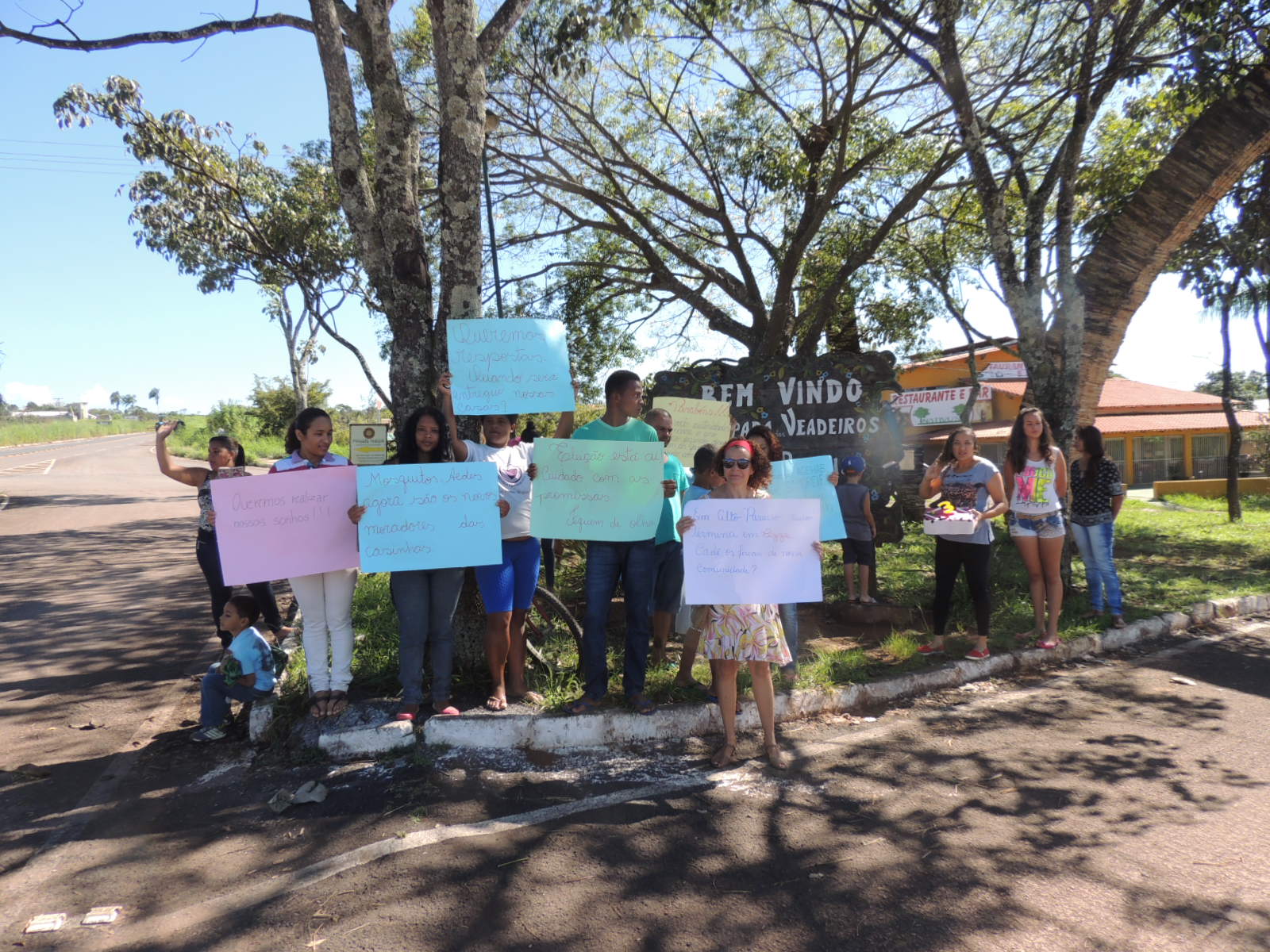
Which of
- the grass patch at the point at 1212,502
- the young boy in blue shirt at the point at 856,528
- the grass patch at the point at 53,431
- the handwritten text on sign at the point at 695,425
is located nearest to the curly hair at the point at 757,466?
the handwritten text on sign at the point at 695,425

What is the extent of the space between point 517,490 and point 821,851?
2426 mm

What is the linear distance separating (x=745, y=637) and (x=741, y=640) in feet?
0.08

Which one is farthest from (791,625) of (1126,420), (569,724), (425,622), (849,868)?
(1126,420)

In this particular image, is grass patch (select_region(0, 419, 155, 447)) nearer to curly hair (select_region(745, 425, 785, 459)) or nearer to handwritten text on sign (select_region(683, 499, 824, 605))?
curly hair (select_region(745, 425, 785, 459))

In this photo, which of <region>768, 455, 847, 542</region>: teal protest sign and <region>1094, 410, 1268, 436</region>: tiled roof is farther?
<region>1094, 410, 1268, 436</region>: tiled roof

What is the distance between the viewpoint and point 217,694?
461cm

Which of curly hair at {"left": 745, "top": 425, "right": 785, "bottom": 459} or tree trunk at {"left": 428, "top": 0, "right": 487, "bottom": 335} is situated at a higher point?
tree trunk at {"left": 428, "top": 0, "right": 487, "bottom": 335}

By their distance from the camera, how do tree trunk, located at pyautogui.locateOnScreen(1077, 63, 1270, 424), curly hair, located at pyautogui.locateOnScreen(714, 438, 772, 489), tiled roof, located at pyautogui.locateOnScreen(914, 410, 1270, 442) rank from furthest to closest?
1. tiled roof, located at pyautogui.locateOnScreen(914, 410, 1270, 442)
2. tree trunk, located at pyautogui.locateOnScreen(1077, 63, 1270, 424)
3. curly hair, located at pyautogui.locateOnScreen(714, 438, 772, 489)

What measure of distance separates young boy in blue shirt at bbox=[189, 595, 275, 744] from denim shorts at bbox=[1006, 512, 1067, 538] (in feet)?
17.2

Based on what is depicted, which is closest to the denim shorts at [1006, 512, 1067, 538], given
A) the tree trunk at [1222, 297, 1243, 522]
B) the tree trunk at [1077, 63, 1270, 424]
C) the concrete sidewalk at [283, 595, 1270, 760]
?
the concrete sidewalk at [283, 595, 1270, 760]

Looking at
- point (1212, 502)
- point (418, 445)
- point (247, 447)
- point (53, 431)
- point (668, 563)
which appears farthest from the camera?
point (53, 431)

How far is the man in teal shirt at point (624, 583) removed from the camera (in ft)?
14.6

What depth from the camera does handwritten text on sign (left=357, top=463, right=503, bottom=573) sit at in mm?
4246

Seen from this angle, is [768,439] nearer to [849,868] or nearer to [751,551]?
[751,551]
